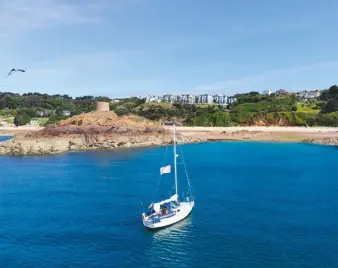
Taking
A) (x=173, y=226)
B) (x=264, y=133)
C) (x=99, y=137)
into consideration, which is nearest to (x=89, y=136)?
(x=99, y=137)

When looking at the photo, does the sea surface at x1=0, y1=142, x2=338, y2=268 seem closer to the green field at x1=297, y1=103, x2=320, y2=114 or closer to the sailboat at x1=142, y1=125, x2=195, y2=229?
the sailboat at x1=142, y1=125, x2=195, y2=229

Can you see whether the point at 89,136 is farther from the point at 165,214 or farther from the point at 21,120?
the point at 21,120

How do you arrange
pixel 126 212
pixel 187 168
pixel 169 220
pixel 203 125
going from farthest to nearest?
pixel 203 125
pixel 187 168
pixel 126 212
pixel 169 220

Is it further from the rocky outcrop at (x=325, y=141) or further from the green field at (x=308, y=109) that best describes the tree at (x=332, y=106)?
the rocky outcrop at (x=325, y=141)

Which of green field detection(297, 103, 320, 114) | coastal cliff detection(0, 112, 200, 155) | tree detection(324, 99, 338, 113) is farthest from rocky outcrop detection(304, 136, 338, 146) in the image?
green field detection(297, 103, 320, 114)

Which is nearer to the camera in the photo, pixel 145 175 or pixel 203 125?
pixel 145 175

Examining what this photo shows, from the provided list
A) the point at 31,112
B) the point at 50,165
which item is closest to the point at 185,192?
the point at 50,165

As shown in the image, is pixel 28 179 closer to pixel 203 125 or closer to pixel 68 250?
pixel 68 250
